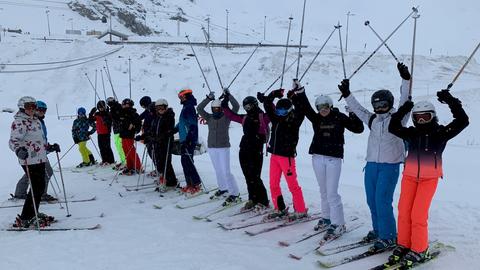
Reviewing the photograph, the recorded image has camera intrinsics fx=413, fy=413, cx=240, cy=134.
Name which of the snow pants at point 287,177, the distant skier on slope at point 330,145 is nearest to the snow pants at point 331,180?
the distant skier on slope at point 330,145

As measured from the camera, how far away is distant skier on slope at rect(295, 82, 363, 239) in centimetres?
550

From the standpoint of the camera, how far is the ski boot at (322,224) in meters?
5.81

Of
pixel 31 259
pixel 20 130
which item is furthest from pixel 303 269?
pixel 20 130

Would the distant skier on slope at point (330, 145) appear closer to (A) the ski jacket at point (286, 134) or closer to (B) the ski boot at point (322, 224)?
(B) the ski boot at point (322, 224)

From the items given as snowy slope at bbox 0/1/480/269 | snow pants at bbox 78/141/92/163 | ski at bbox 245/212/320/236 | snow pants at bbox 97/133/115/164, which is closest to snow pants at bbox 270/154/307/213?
ski at bbox 245/212/320/236

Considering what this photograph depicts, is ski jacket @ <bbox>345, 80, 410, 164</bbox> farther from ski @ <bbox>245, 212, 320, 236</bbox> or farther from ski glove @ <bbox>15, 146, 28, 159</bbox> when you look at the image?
ski glove @ <bbox>15, 146, 28, 159</bbox>

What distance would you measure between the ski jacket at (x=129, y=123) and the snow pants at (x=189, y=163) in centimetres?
237

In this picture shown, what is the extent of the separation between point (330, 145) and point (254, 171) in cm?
167

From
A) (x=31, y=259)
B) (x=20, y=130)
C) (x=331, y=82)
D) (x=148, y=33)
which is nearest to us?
(x=31, y=259)

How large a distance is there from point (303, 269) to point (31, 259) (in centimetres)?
329

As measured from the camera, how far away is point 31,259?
5.06 metres

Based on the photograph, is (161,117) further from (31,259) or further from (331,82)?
(331,82)

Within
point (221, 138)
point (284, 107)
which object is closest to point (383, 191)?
point (284, 107)

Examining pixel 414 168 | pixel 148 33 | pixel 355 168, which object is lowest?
pixel 355 168
